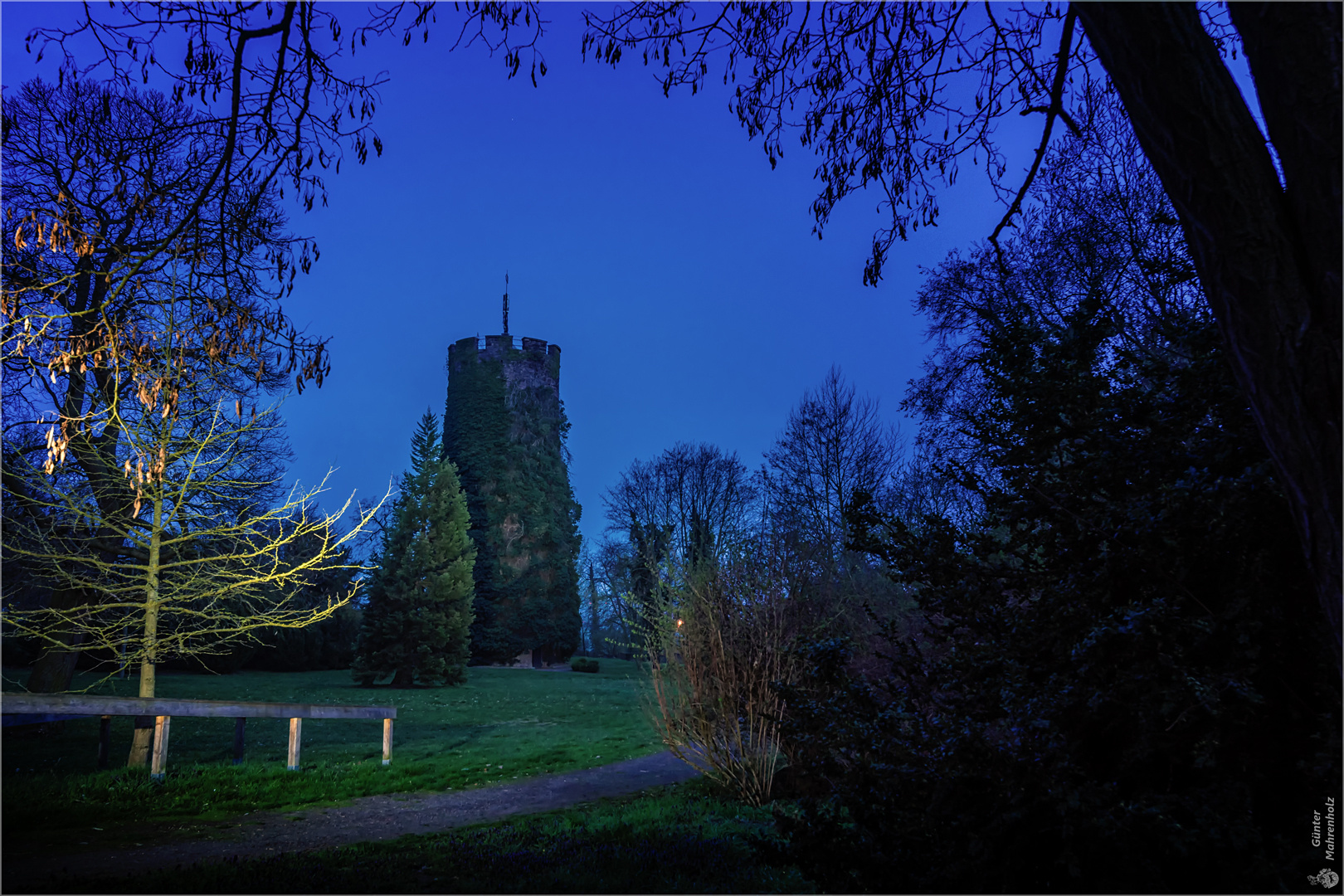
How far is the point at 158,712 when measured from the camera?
294 inches

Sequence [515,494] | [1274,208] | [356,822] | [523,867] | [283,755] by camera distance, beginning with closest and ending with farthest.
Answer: [1274,208] → [523,867] → [356,822] → [283,755] → [515,494]

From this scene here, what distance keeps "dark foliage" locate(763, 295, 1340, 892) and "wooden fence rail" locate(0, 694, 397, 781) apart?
676 centimetres

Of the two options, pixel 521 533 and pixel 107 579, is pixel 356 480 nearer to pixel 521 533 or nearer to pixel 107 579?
pixel 521 533

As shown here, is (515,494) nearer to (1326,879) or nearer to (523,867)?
(523,867)

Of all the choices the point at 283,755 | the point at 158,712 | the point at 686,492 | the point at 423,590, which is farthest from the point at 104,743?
the point at 686,492

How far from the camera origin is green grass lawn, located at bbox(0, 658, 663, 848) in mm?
6305

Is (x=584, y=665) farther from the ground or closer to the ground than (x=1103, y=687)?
closer to the ground

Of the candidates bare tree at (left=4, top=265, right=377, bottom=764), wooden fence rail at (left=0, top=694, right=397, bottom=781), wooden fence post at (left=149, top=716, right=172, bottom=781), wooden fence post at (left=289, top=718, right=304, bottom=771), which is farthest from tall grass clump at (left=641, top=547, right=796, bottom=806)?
wooden fence post at (left=149, top=716, right=172, bottom=781)

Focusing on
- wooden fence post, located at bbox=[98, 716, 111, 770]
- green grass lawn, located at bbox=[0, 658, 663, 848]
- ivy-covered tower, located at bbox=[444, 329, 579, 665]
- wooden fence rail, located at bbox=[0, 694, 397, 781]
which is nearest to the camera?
green grass lawn, located at bbox=[0, 658, 663, 848]

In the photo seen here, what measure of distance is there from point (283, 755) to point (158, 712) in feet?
10.3

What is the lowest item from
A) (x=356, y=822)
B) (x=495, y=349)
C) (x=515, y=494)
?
(x=356, y=822)

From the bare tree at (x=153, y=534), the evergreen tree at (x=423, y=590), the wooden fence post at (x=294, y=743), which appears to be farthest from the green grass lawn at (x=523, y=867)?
the evergreen tree at (x=423, y=590)

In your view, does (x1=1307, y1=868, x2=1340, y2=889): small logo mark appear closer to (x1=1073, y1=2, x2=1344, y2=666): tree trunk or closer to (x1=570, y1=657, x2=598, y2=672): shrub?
(x1=1073, y1=2, x2=1344, y2=666): tree trunk

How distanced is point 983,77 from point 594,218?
9208 cm
